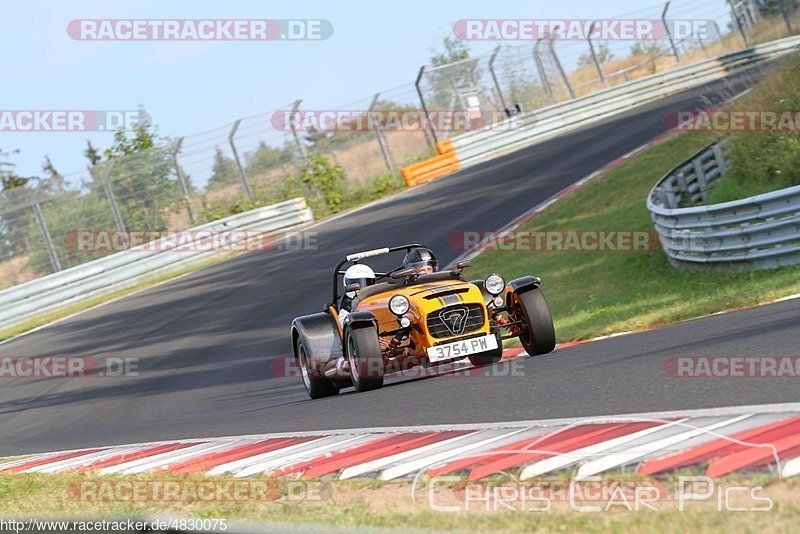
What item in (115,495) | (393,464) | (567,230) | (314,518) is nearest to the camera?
(314,518)

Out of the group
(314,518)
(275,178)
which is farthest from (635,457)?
(275,178)

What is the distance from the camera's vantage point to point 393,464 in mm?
6055

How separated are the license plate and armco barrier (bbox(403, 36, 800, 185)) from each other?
886 inches

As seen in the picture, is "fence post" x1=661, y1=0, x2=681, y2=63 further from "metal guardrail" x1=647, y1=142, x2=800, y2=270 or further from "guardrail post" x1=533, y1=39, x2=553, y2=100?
"metal guardrail" x1=647, y1=142, x2=800, y2=270

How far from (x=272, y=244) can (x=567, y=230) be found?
32.0ft

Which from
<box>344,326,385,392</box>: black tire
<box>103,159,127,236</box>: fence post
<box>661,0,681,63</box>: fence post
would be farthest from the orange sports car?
<box>661,0,681,63</box>: fence post

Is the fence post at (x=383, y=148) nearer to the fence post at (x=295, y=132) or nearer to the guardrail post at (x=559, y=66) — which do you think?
the fence post at (x=295, y=132)

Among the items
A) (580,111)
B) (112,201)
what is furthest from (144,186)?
(580,111)

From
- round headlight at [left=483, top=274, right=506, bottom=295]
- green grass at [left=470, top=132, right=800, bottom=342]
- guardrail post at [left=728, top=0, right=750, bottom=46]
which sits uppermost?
guardrail post at [left=728, top=0, right=750, bottom=46]

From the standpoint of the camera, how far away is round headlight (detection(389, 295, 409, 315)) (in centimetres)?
977

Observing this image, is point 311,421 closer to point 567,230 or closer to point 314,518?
point 314,518

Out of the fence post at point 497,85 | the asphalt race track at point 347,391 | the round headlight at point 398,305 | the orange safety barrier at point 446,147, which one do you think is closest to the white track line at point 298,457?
the asphalt race track at point 347,391

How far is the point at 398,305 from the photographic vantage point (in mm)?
9797

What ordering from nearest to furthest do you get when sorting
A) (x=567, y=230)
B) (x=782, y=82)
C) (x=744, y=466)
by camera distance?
(x=744, y=466) < (x=782, y=82) < (x=567, y=230)
